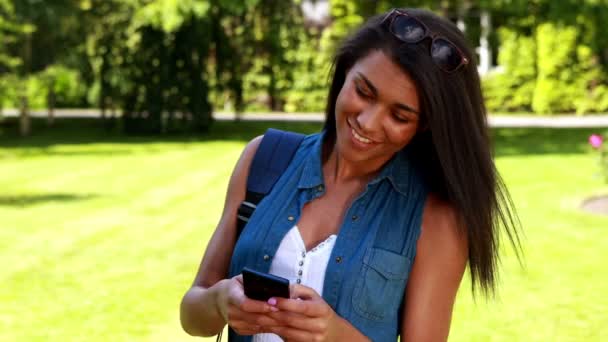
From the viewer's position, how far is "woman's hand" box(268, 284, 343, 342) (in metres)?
2.19

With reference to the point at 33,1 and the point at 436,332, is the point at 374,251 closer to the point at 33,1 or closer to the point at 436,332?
A: the point at 436,332

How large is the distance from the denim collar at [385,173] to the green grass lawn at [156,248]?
8.17ft

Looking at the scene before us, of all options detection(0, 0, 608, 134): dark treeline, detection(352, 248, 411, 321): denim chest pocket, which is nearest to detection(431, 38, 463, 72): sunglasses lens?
detection(352, 248, 411, 321): denim chest pocket

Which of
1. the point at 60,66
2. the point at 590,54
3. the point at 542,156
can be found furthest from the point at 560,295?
the point at 590,54

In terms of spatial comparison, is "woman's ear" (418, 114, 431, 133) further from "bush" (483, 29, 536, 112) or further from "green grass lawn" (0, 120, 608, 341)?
"bush" (483, 29, 536, 112)

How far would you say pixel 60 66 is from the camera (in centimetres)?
2636

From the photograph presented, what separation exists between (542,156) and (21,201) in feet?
31.2

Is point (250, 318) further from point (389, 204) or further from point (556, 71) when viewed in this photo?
point (556, 71)

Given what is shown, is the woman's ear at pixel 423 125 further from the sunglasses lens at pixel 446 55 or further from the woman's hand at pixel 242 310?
the woman's hand at pixel 242 310

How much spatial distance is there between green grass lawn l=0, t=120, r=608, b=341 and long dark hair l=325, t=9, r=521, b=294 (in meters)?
2.49

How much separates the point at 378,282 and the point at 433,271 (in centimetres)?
14

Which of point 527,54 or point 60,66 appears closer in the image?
point 60,66

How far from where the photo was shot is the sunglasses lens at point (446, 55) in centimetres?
236

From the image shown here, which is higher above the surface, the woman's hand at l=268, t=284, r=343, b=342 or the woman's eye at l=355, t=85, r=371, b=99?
the woman's eye at l=355, t=85, r=371, b=99
